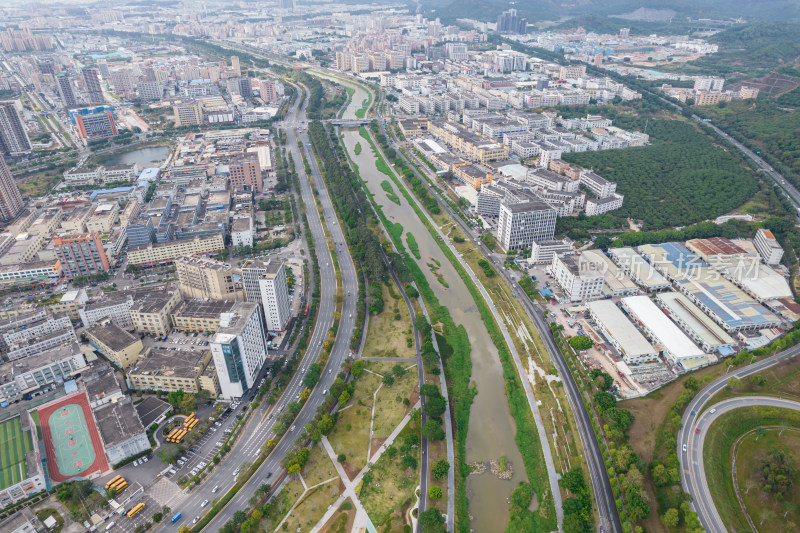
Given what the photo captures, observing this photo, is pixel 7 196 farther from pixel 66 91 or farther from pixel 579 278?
pixel 579 278

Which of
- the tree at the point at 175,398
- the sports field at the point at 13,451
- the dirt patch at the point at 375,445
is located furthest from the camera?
the tree at the point at 175,398

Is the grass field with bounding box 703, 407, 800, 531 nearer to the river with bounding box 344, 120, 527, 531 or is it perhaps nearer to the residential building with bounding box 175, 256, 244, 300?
the river with bounding box 344, 120, 527, 531

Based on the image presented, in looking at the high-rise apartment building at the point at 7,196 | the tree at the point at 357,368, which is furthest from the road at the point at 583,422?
the high-rise apartment building at the point at 7,196

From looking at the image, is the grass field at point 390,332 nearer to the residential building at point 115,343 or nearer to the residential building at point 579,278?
the residential building at point 579,278

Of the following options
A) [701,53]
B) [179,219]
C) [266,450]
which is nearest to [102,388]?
[266,450]

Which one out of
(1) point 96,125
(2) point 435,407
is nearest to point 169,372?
(2) point 435,407

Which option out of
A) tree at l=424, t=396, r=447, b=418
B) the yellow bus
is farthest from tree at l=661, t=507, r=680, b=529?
the yellow bus
